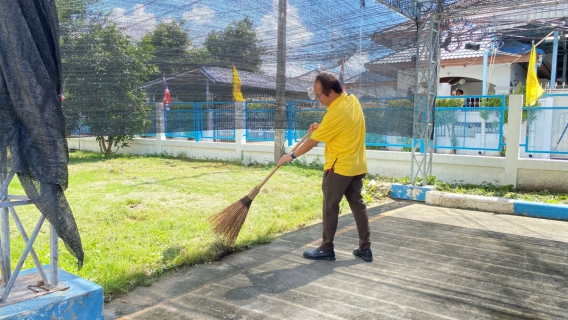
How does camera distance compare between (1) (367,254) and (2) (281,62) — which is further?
(2) (281,62)

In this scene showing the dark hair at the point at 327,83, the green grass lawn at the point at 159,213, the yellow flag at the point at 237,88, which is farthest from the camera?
the yellow flag at the point at 237,88

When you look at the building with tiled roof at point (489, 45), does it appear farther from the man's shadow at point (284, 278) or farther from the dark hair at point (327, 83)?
the man's shadow at point (284, 278)

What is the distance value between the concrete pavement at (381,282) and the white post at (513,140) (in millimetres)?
2614

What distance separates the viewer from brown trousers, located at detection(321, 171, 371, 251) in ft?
13.0

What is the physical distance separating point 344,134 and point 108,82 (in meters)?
2.10

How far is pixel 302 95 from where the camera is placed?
5.55m

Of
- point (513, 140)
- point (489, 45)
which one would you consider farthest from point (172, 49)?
point (489, 45)

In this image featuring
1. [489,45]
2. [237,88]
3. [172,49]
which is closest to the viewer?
[172,49]

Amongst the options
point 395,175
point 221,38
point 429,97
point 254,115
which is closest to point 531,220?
point 429,97

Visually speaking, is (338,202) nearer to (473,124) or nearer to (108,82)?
(108,82)

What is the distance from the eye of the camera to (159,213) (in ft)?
19.1

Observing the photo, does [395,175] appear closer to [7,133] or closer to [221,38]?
[221,38]

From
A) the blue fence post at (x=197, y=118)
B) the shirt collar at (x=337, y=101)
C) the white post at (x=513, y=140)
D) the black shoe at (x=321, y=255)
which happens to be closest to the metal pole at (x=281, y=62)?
the blue fence post at (x=197, y=118)

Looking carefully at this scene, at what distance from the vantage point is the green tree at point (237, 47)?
435cm
